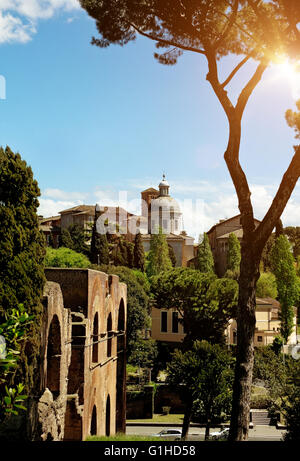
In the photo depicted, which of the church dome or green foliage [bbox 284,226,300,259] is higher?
the church dome

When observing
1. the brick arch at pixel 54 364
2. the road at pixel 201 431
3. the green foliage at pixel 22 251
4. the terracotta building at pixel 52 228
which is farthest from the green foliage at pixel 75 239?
the green foliage at pixel 22 251

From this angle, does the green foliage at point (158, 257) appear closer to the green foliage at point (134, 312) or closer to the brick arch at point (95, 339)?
the green foliage at point (134, 312)

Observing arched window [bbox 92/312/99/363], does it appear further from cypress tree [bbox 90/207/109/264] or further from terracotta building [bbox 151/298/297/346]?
cypress tree [bbox 90/207/109/264]

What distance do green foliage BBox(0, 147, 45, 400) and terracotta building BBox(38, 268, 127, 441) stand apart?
557 mm

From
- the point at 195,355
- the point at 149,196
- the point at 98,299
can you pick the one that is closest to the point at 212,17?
the point at 98,299

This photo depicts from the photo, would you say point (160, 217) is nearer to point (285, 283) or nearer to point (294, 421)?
point (285, 283)

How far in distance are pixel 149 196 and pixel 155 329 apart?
61175 millimetres

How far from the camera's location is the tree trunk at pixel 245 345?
27.8 ft

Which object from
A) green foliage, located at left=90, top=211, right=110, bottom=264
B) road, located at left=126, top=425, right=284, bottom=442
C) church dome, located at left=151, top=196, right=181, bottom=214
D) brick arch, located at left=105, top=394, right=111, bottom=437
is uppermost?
church dome, located at left=151, top=196, right=181, bottom=214

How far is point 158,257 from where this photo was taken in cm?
7150

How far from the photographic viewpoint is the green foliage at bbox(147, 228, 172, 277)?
69.9 m

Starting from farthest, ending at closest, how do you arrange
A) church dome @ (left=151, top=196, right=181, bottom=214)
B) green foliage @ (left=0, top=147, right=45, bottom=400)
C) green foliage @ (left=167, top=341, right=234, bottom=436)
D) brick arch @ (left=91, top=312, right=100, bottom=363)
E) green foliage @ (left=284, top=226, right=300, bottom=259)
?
church dome @ (left=151, top=196, right=181, bottom=214) → green foliage @ (left=284, top=226, right=300, bottom=259) → green foliage @ (left=167, top=341, right=234, bottom=436) → brick arch @ (left=91, top=312, right=100, bottom=363) → green foliage @ (left=0, top=147, right=45, bottom=400)

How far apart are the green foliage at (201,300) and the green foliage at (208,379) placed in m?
11.6

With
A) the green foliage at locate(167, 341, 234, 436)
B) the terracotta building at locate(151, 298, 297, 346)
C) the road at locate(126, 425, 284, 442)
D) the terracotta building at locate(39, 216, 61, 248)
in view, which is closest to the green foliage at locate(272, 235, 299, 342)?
the terracotta building at locate(151, 298, 297, 346)
